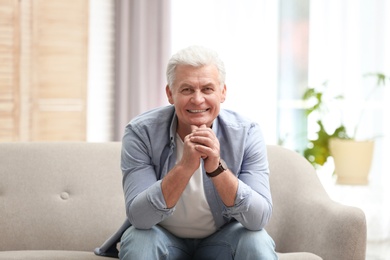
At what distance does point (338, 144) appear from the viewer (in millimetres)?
4859

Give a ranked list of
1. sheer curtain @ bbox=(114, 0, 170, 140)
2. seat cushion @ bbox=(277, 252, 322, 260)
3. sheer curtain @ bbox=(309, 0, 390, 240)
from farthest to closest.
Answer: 1. sheer curtain @ bbox=(114, 0, 170, 140)
2. sheer curtain @ bbox=(309, 0, 390, 240)
3. seat cushion @ bbox=(277, 252, 322, 260)

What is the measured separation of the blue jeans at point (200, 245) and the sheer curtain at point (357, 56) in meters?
2.60

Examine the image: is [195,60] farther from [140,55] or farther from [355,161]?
[140,55]

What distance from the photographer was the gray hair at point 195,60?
2475mm

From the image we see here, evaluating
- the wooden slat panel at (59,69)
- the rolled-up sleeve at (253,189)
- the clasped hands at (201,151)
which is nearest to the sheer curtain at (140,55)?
the wooden slat panel at (59,69)

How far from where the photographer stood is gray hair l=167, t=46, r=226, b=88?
247 cm

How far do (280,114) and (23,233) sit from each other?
3036 millimetres

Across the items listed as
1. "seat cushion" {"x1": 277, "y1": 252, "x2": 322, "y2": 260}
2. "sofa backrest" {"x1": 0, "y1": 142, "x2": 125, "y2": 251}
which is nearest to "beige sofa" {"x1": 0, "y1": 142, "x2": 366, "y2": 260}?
"sofa backrest" {"x1": 0, "y1": 142, "x2": 125, "y2": 251}

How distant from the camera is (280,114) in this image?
5617 millimetres

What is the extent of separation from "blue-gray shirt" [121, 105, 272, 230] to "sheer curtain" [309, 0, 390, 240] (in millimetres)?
2539

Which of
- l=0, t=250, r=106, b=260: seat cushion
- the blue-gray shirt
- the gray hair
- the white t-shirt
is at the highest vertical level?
the gray hair

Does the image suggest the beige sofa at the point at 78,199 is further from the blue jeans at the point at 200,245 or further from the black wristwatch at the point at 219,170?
the black wristwatch at the point at 219,170

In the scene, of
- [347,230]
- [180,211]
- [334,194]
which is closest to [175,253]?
[180,211]

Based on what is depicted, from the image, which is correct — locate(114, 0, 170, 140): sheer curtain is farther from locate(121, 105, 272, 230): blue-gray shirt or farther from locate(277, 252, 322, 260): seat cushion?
locate(277, 252, 322, 260): seat cushion
